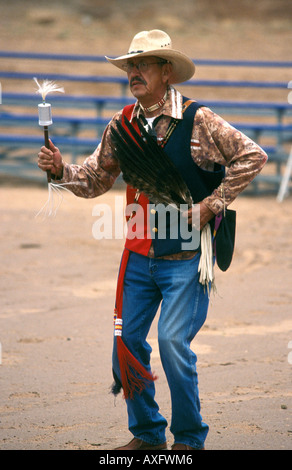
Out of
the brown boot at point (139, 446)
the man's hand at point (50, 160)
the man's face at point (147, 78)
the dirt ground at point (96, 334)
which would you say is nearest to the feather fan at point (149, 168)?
the man's face at point (147, 78)

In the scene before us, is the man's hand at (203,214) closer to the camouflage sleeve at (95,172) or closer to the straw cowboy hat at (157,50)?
the camouflage sleeve at (95,172)

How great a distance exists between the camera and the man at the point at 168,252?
136 inches

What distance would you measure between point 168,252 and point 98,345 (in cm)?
203

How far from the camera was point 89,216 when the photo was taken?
9.77m

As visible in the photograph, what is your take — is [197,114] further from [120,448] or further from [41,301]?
[41,301]

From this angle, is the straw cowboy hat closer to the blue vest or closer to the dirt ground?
the blue vest

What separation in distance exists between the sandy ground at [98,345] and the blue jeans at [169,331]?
0.94ft

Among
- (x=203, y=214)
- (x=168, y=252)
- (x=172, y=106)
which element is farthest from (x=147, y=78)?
Answer: (x=168, y=252)

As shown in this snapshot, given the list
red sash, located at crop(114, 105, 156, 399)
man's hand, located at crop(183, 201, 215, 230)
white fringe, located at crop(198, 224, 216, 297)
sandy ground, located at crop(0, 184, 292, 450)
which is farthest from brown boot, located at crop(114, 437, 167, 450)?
man's hand, located at crop(183, 201, 215, 230)

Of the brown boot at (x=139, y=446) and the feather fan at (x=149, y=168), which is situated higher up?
the feather fan at (x=149, y=168)

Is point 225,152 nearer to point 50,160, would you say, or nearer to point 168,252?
point 168,252

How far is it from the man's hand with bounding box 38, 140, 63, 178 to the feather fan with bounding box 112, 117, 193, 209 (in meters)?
0.28

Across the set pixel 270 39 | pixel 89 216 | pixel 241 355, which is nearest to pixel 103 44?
pixel 270 39

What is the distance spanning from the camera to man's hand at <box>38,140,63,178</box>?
3582 millimetres
